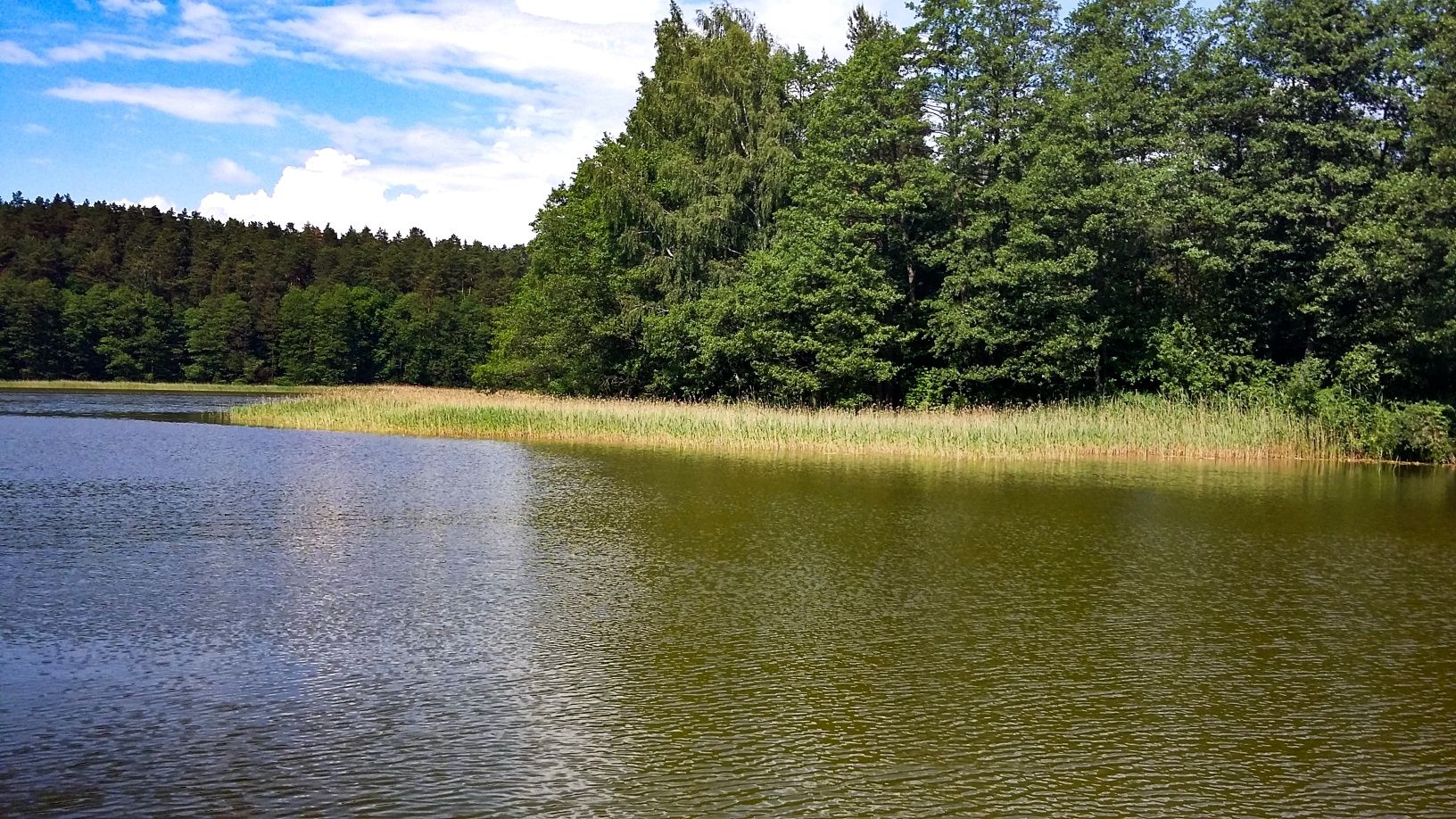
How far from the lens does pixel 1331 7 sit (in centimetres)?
2783

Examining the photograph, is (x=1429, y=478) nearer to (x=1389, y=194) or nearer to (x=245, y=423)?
(x=1389, y=194)

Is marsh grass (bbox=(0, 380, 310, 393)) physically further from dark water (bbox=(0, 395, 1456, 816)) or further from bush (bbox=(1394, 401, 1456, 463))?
bush (bbox=(1394, 401, 1456, 463))

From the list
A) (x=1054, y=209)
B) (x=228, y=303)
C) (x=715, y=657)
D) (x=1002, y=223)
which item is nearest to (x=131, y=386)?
(x=228, y=303)

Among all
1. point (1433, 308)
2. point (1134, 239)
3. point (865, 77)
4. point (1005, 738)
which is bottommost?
point (1005, 738)

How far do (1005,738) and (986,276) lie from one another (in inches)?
980

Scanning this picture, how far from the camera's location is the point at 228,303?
7419cm

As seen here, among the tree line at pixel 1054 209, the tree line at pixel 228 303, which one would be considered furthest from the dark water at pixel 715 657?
the tree line at pixel 228 303

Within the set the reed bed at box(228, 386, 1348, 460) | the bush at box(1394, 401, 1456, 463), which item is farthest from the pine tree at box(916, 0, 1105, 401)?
the bush at box(1394, 401, 1456, 463)

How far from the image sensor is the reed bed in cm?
2452

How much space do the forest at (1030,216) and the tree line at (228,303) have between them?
111 ft

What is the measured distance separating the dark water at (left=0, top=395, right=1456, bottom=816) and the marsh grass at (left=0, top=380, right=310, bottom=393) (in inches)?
2069

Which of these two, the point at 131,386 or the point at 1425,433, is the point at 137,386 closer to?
the point at 131,386

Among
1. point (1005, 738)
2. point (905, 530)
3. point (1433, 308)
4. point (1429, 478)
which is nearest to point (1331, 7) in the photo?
point (1433, 308)

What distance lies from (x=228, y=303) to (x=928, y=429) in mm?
62282
